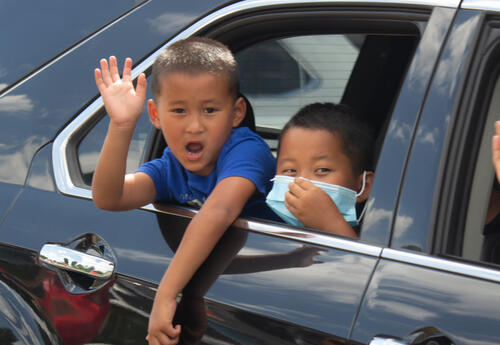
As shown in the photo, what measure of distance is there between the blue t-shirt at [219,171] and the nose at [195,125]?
4.1 inches

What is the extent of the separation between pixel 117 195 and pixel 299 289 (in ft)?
1.95

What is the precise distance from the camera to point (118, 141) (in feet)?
6.43

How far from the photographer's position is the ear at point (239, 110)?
7.33 ft

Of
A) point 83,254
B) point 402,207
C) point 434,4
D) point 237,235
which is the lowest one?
point 83,254

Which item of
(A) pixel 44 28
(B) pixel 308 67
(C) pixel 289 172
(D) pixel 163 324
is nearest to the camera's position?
(D) pixel 163 324

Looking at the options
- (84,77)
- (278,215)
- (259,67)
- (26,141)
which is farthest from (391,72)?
(26,141)

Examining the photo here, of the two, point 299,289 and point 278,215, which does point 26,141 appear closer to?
point 278,215

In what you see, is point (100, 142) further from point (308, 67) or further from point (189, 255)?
point (308, 67)

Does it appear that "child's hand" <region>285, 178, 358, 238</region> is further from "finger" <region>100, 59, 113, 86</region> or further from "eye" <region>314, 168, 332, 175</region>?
"finger" <region>100, 59, 113, 86</region>

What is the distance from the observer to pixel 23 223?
1.96 m

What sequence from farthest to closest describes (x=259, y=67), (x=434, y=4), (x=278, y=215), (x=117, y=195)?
(x=259, y=67) < (x=278, y=215) < (x=117, y=195) < (x=434, y=4)

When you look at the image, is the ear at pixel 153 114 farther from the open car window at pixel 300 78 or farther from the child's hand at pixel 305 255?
the child's hand at pixel 305 255

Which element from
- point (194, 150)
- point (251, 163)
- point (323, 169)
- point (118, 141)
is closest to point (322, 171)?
point (323, 169)

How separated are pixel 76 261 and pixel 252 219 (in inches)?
17.8
